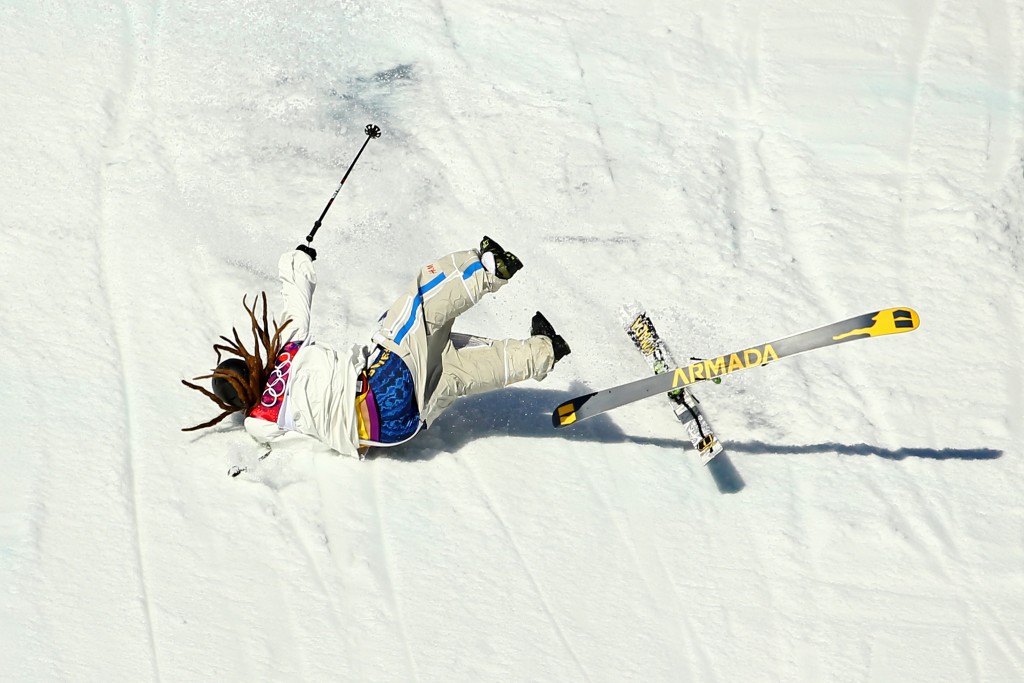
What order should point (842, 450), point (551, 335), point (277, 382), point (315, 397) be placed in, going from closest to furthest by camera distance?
point (315, 397) → point (277, 382) → point (551, 335) → point (842, 450)

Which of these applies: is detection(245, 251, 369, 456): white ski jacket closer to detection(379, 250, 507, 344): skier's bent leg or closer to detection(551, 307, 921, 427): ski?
detection(379, 250, 507, 344): skier's bent leg

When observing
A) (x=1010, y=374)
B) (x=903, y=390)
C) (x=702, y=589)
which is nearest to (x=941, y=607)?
(x=702, y=589)

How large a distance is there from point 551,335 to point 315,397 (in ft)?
3.72

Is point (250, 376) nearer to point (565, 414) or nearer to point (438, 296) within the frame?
point (438, 296)

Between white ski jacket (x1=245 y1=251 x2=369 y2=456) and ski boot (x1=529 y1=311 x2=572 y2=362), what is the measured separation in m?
0.81

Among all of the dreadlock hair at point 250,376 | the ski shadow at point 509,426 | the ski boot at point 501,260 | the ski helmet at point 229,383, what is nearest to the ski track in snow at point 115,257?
the dreadlock hair at point 250,376

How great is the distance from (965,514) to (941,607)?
656 millimetres

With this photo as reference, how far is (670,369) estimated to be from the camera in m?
5.88

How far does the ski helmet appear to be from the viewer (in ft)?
16.3

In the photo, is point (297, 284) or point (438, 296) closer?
point (438, 296)

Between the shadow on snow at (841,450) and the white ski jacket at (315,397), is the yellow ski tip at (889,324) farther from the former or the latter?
the white ski jacket at (315,397)

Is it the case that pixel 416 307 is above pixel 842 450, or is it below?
above

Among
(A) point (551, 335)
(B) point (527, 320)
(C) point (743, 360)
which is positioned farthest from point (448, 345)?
(C) point (743, 360)

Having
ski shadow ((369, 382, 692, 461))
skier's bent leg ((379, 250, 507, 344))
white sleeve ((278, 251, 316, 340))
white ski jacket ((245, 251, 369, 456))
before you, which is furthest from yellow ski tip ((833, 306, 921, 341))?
white sleeve ((278, 251, 316, 340))
